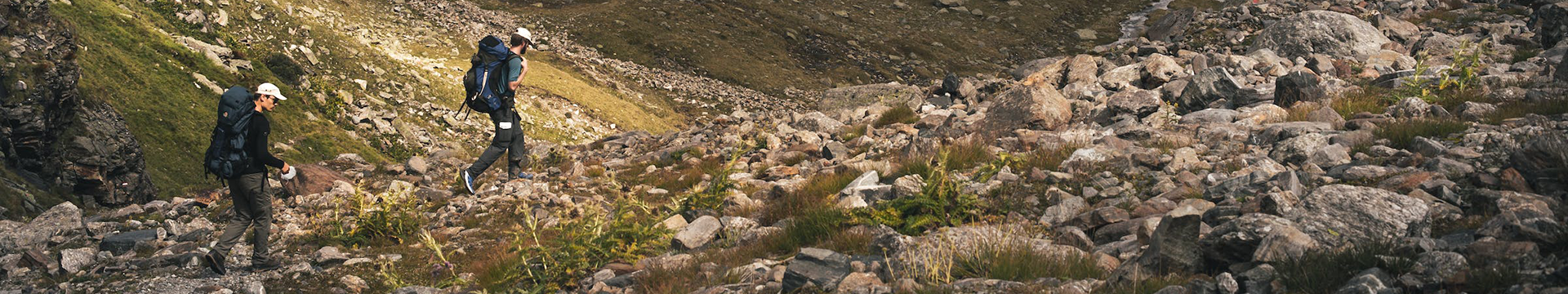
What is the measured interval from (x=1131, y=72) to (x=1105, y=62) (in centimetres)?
143

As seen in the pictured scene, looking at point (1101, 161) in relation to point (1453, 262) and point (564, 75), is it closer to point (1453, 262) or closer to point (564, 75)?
point (1453, 262)

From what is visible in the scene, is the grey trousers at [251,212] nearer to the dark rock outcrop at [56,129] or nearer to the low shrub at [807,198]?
the low shrub at [807,198]

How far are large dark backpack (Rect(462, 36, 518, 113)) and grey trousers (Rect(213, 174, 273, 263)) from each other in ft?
9.64

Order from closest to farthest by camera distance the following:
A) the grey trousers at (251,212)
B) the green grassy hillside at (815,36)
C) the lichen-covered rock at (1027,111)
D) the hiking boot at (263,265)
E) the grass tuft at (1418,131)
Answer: the grass tuft at (1418,131) → the grey trousers at (251,212) → the hiking boot at (263,265) → the lichen-covered rock at (1027,111) → the green grassy hillside at (815,36)

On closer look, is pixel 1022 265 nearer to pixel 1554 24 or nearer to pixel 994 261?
pixel 994 261

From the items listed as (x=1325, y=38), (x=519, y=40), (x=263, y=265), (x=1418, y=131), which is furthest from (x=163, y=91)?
(x=1325, y=38)

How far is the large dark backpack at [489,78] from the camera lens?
1112 cm

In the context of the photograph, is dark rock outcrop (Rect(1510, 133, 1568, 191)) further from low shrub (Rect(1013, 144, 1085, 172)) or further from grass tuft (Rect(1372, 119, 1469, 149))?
low shrub (Rect(1013, 144, 1085, 172))

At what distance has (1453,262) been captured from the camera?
13.6 ft

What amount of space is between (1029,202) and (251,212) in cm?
731

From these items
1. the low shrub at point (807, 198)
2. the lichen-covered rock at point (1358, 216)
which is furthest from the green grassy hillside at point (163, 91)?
the lichen-covered rock at point (1358, 216)

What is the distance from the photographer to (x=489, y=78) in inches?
440

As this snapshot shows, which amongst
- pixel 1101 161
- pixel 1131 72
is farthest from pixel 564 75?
pixel 1101 161

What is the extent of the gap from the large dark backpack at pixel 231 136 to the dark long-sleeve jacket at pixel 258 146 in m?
0.06
